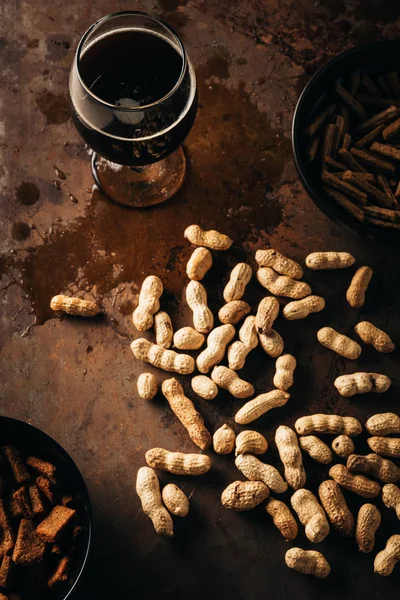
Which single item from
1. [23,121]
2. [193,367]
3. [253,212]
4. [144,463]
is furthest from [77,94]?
[144,463]

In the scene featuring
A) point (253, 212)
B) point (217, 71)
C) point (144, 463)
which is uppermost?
point (217, 71)

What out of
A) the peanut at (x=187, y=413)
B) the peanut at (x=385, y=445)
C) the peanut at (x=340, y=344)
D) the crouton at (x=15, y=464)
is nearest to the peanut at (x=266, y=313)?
the peanut at (x=340, y=344)

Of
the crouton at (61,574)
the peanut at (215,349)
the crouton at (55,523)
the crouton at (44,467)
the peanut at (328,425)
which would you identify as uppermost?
the peanut at (215,349)

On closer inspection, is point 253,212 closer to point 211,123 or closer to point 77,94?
point 211,123

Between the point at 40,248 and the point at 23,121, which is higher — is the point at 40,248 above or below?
below

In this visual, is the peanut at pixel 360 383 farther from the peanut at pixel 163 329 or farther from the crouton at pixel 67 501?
the crouton at pixel 67 501

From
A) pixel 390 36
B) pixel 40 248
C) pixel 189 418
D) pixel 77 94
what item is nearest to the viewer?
pixel 77 94
